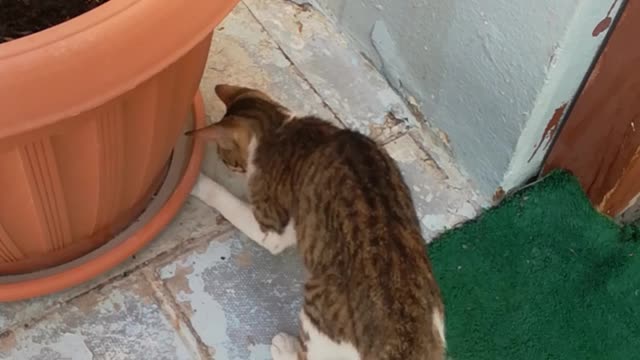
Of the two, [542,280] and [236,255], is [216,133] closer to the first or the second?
[236,255]

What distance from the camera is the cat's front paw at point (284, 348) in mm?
1350

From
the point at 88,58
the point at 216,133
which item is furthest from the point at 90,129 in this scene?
the point at 216,133

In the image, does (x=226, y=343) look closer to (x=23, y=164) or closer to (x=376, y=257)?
(x=376, y=257)

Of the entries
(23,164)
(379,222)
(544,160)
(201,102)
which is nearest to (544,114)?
(544,160)

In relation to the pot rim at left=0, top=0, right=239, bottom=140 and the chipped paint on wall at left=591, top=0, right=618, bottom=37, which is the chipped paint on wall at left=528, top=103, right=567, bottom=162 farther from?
the pot rim at left=0, top=0, right=239, bottom=140

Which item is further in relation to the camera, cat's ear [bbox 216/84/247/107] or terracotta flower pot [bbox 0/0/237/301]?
cat's ear [bbox 216/84/247/107]

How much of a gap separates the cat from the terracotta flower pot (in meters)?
0.11

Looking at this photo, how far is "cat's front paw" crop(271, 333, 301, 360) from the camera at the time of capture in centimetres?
135

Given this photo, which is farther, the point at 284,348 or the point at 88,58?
the point at 284,348

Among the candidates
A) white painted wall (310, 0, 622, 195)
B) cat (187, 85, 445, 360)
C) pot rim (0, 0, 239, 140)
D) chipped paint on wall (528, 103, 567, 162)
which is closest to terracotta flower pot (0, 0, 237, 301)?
pot rim (0, 0, 239, 140)

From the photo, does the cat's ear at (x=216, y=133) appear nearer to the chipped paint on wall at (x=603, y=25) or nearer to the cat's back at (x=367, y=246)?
the cat's back at (x=367, y=246)

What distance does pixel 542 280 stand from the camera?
4.87 feet

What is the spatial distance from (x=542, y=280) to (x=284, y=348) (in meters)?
0.39

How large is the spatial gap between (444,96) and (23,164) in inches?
26.3
